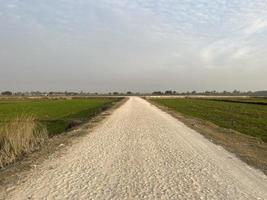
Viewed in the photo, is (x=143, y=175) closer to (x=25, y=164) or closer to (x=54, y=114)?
(x=25, y=164)

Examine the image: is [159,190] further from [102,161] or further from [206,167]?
[102,161]

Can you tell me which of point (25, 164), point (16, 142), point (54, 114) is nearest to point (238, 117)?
point (54, 114)

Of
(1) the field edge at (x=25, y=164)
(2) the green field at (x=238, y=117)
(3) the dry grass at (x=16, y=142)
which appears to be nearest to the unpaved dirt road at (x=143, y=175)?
(1) the field edge at (x=25, y=164)

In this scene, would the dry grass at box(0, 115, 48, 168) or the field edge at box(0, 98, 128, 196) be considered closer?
the field edge at box(0, 98, 128, 196)

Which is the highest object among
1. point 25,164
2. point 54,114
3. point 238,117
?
point 25,164

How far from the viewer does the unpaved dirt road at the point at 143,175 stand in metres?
7.21

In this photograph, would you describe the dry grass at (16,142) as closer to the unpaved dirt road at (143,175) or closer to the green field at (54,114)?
the unpaved dirt road at (143,175)

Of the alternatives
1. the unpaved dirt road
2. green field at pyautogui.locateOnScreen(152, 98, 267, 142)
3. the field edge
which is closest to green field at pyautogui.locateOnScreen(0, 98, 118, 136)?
the field edge

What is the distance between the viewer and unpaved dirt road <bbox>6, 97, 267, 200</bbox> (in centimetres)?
721

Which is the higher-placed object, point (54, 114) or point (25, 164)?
point (25, 164)

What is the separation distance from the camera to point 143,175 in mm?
8922

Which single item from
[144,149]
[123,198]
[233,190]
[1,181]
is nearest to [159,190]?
[123,198]

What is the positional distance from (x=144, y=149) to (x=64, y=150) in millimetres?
2896

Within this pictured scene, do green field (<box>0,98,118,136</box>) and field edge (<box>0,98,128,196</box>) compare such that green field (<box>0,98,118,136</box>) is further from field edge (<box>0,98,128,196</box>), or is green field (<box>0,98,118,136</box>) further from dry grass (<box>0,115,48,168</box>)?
field edge (<box>0,98,128,196</box>)
